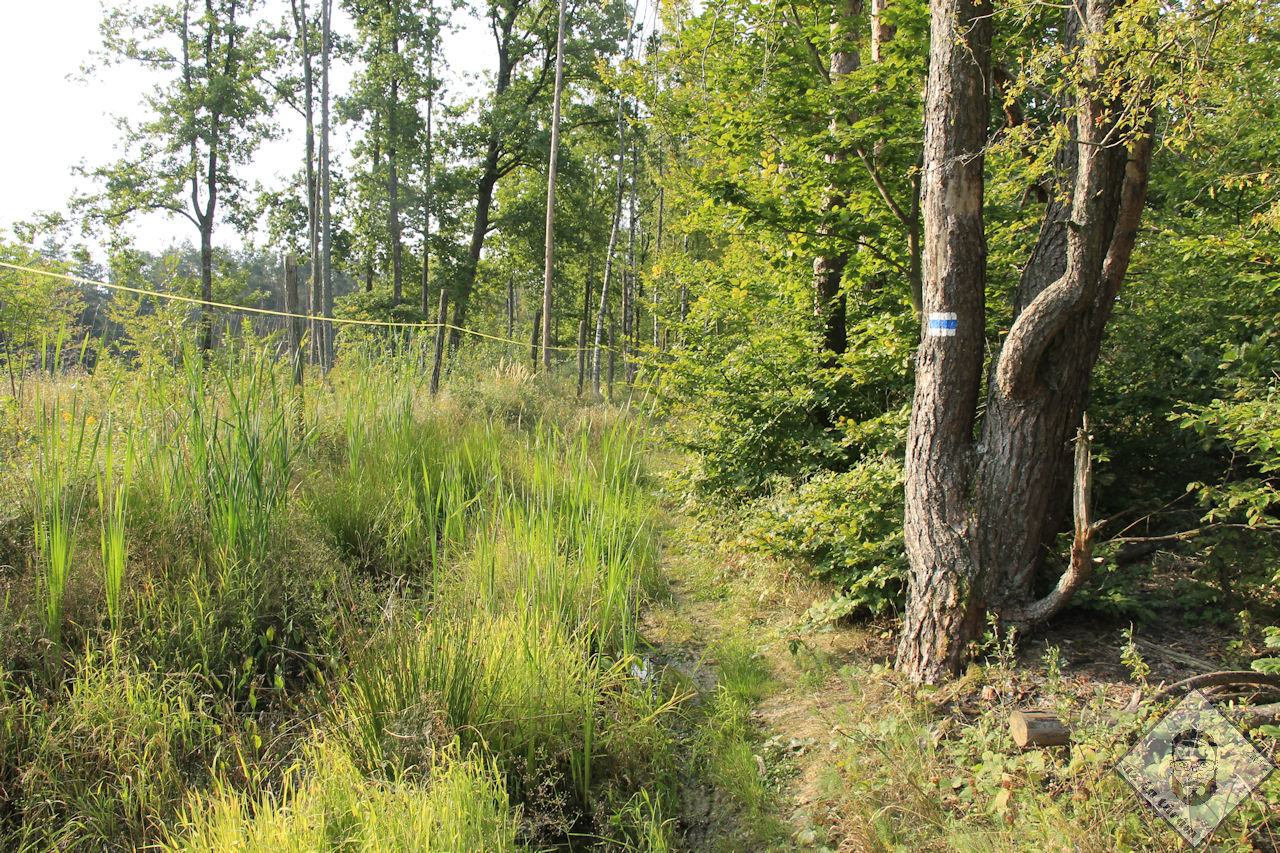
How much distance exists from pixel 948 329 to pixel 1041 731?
1.57 m

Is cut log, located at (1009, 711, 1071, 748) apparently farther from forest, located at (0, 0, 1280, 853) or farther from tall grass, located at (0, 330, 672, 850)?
→ tall grass, located at (0, 330, 672, 850)

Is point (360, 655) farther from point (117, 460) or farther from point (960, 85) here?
point (960, 85)

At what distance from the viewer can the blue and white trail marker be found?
284cm

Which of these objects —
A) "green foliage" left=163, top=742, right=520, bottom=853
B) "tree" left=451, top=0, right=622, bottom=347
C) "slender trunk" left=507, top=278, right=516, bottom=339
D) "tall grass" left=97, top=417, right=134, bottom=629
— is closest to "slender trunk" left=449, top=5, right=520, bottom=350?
"tree" left=451, top=0, right=622, bottom=347

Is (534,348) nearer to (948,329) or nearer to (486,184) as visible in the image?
(486,184)

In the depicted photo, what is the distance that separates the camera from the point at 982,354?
2895mm

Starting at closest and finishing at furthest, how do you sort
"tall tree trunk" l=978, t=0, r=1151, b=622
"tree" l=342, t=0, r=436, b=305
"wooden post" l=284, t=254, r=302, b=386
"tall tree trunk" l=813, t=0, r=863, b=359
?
"tall tree trunk" l=978, t=0, r=1151, b=622
"tall tree trunk" l=813, t=0, r=863, b=359
"wooden post" l=284, t=254, r=302, b=386
"tree" l=342, t=0, r=436, b=305

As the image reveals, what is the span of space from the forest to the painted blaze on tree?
2 cm

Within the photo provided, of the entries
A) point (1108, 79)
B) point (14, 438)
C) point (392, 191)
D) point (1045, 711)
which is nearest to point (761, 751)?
point (1045, 711)

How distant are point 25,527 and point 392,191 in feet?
58.6

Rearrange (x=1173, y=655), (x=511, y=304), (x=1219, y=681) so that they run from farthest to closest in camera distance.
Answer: (x=511, y=304), (x=1173, y=655), (x=1219, y=681)

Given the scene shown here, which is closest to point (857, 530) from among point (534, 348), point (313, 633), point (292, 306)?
point (313, 633)

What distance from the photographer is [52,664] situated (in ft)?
7.77

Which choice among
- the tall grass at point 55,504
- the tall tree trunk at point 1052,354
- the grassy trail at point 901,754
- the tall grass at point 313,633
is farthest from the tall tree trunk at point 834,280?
the tall grass at point 55,504
